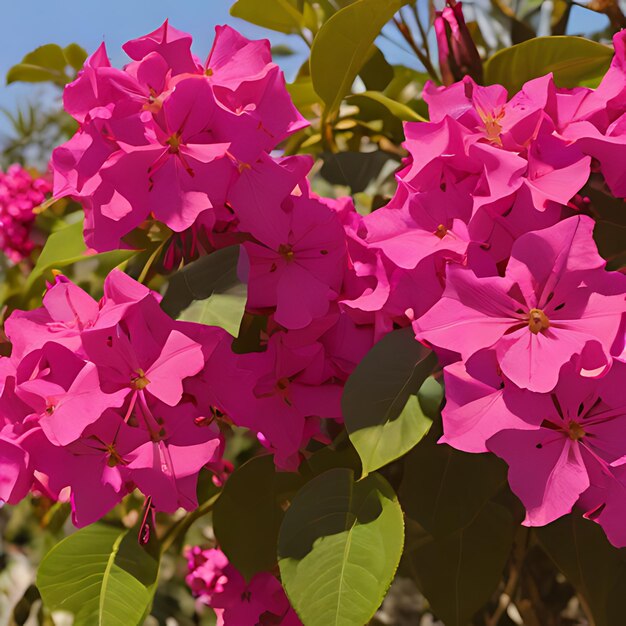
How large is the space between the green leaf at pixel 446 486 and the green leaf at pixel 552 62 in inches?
9.9

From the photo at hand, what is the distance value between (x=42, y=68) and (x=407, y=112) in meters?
0.33

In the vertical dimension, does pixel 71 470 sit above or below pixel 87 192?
below

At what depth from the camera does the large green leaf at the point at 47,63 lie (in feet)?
2.36

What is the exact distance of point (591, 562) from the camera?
49 centimetres

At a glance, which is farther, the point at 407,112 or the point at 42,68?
the point at 42,68

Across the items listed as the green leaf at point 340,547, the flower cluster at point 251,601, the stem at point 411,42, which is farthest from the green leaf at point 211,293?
the stem at point 411,42

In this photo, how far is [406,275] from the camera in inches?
16.9

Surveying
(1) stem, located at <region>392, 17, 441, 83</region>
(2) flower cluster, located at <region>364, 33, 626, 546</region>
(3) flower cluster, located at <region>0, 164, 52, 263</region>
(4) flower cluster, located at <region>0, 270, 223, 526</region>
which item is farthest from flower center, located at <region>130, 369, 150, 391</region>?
(3) flower cluster, located at <region>0, 164, 52, 263</region>

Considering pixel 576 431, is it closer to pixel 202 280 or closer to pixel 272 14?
pixel 202 280

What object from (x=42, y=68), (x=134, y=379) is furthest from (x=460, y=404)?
(x=42, y=68)

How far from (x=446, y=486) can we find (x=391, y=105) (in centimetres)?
26

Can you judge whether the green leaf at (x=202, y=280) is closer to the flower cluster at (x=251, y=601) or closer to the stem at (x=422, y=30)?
the flower cluster at (x=251, y=601)

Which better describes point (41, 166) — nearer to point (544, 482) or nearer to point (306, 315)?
point (306, 315)

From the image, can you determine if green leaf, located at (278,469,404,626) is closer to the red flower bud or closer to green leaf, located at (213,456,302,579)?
green leaf, located at (213,456,302,579)
